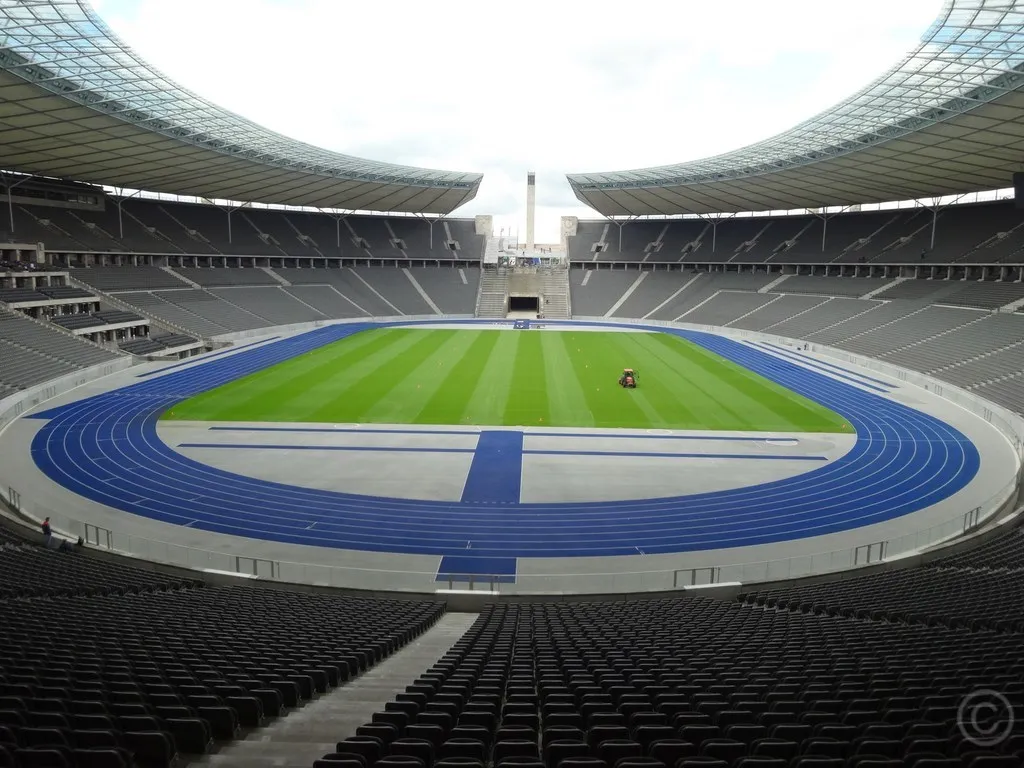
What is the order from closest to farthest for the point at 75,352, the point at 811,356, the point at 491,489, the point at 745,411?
the point at 491,489 < the point at 745,411 < the point at 75,352 < the point at 811,356

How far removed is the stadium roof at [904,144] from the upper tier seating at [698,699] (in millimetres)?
28832

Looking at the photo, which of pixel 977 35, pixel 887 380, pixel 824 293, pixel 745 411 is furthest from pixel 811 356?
pixel 977 35

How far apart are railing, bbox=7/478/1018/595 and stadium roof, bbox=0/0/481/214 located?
23.5 metres

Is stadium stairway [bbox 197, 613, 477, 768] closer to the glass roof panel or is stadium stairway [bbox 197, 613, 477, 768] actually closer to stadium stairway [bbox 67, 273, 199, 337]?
the glass roof panel

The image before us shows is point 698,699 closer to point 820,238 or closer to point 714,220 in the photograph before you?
point 820,238

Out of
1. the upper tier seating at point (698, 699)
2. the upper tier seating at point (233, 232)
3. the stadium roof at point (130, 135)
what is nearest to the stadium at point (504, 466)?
the upper tier seating at point (698, 699)

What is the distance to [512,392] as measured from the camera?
38719 mm

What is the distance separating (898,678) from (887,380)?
4215 centimetres

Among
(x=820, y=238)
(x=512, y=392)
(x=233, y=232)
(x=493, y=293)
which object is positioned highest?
(x=820, y=238)

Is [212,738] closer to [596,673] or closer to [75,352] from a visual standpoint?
[596,673]

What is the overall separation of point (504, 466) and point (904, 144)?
37.3 metres

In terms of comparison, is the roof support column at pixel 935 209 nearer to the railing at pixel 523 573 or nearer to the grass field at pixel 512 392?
the grass field at pixel 512 392

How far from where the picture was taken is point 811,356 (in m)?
54.6

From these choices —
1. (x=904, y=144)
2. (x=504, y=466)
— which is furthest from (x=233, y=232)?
(x=904, y=144)
